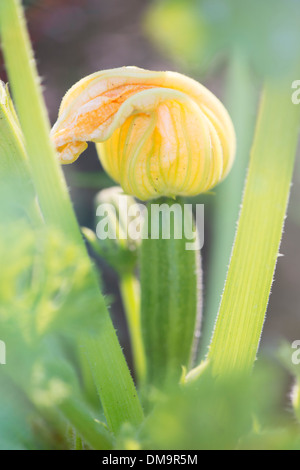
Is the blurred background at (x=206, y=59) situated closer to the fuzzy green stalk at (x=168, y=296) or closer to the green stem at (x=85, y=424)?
the fuzzy green stalk at (x=168, y=296)

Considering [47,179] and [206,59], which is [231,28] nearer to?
[206,59]

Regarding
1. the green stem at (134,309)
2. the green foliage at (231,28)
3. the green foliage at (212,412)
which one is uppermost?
the green foliage at (231,28)

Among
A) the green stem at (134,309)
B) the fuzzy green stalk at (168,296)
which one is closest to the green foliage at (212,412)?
the fuzzy green stalk at (168,296)

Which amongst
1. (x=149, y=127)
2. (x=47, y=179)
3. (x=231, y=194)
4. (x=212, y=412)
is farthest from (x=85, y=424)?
(x=231, y=194)

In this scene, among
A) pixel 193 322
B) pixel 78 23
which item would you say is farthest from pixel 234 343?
pixel 78 23

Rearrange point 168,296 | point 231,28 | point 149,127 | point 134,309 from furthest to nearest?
1. point 134,309
2. point 168,296
3. point 149,127
4. point 231,28
